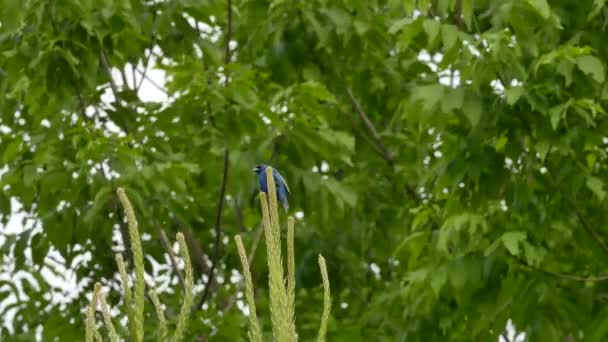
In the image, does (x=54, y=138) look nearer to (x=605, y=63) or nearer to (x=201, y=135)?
(x=201, y=135)

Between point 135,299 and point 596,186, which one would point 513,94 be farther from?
point 135,299

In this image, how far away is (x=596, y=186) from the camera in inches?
290

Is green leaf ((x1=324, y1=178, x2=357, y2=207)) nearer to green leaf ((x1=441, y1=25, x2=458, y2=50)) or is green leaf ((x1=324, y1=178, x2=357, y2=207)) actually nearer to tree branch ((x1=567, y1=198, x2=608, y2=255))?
tree branch ((x1=567, y1=198, x2=608, y2=255))

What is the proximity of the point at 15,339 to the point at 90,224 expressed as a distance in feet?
6.94

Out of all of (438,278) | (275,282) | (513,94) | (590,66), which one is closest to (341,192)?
(438,278)

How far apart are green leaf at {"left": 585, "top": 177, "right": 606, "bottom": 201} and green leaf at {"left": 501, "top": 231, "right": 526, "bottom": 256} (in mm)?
491

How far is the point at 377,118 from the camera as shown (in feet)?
39.6

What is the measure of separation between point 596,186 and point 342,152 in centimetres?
255

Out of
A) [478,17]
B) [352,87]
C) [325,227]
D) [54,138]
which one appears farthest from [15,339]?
[478,17]

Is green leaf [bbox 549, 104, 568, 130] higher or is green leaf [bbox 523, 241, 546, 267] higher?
green leaf [bbox 549, 104, 568, 130]

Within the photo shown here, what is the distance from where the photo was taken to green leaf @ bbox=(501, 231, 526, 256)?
714cm

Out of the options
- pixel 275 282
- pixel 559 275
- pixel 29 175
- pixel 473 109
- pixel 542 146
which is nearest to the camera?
pixel 275 282

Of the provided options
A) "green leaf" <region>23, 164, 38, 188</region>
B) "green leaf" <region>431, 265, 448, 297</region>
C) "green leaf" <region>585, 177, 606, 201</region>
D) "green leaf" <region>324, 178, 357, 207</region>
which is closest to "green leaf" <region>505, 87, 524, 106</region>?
"green leaf" <region>585, 177, 606, 201</region>

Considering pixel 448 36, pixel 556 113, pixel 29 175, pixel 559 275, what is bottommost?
pixel 559 275
